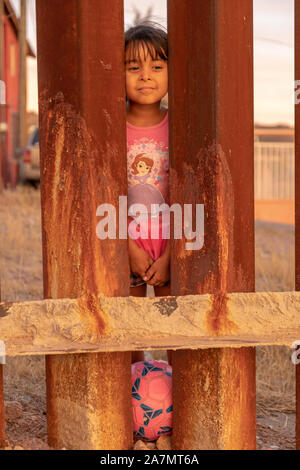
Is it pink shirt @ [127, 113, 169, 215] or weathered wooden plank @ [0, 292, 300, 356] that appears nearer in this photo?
weathered wooden plank @ [0, 292, 300, 356]

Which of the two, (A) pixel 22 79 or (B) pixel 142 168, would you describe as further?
(A) pixel 22 79

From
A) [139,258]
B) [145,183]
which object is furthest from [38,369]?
[145,183]

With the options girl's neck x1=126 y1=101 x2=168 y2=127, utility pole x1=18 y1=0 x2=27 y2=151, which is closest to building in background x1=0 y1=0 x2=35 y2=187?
utility pole x1=18 y1=0 x2=27 y2=151

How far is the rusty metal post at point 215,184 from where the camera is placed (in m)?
1.86

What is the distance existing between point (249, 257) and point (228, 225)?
16 cm

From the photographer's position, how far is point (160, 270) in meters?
2.22

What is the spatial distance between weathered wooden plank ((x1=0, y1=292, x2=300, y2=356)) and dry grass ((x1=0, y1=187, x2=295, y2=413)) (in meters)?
1.26

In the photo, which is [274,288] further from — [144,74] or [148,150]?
[144,74]

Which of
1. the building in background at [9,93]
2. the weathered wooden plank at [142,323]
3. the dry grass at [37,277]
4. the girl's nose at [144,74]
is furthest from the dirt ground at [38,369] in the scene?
the building in background at [9,93]

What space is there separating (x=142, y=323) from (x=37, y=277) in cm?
378

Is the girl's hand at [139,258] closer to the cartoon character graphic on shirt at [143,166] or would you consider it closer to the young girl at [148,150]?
the young girl at [148,150]

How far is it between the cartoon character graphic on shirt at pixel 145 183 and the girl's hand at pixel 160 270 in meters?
0.19

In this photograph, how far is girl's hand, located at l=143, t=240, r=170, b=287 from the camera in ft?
7.24

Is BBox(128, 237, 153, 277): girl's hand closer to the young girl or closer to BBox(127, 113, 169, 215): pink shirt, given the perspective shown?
the young girl
